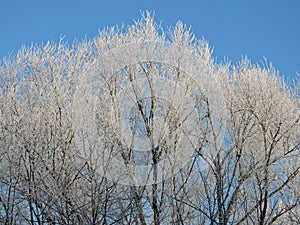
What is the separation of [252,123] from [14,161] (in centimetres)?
478

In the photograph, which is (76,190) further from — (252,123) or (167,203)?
(252,123)

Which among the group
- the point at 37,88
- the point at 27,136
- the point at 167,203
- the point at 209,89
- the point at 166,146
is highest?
the point at 37,88

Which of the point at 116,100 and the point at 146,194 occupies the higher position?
the point at 116,100

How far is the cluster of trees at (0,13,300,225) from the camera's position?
827cm

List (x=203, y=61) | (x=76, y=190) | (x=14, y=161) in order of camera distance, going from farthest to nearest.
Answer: (x=203, y=61) → (x=14, y=161) → (x=76, y=190)

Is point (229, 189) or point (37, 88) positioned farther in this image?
point (37, 88)

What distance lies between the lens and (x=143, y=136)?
28.9 ft

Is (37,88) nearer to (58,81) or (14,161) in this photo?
(58,81)

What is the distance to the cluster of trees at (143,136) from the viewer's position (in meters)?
8.27

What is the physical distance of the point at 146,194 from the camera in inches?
334

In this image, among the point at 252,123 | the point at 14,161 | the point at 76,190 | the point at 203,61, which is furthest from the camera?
the point at 252,123

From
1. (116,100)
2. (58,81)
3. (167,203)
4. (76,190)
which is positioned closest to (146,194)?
(167,203)

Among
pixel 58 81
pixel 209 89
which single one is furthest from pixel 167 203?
pixel 58 81

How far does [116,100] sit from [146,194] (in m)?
1.78
